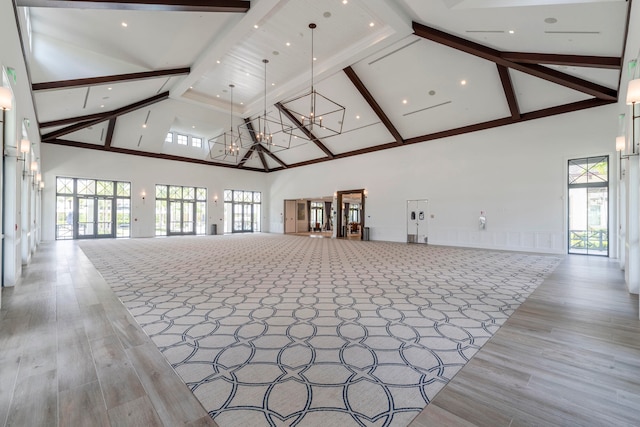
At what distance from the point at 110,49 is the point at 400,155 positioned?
10929 mm

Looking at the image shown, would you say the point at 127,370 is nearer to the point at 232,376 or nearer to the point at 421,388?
the point at 232,376

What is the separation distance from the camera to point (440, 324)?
10.8ft

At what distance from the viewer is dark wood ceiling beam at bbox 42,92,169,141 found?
11828mm

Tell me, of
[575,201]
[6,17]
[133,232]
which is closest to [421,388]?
[6,17]

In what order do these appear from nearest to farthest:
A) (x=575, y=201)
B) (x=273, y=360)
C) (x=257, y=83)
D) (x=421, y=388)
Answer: (x=421, y=388) < (x=273, y=360) < (x=575, y=201) < (x=257, y=83)

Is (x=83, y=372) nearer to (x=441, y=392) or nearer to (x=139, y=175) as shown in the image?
(x=441, y=392)

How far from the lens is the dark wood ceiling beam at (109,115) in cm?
1183

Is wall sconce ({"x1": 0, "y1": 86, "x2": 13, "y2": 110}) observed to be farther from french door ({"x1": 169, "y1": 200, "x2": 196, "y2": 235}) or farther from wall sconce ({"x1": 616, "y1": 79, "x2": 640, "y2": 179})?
french door ({"x1": 169, "y1": 200, "x2": 196, "y2": 235})

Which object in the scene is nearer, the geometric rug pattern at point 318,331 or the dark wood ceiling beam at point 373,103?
the geometric rug pattern at point 318,331

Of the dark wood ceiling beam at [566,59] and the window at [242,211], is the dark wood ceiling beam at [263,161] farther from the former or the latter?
the dark wood ceiling beam at [566,59]

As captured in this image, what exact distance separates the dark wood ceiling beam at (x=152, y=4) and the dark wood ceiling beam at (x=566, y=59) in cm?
665

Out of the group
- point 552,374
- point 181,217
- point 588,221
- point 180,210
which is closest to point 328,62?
point 588,221

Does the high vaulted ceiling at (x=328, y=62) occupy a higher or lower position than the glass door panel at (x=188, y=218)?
higher

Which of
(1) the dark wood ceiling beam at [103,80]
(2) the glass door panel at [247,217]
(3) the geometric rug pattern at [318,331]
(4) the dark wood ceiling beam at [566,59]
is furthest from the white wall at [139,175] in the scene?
(4) the dark wood ceiling beam at [566,59]
